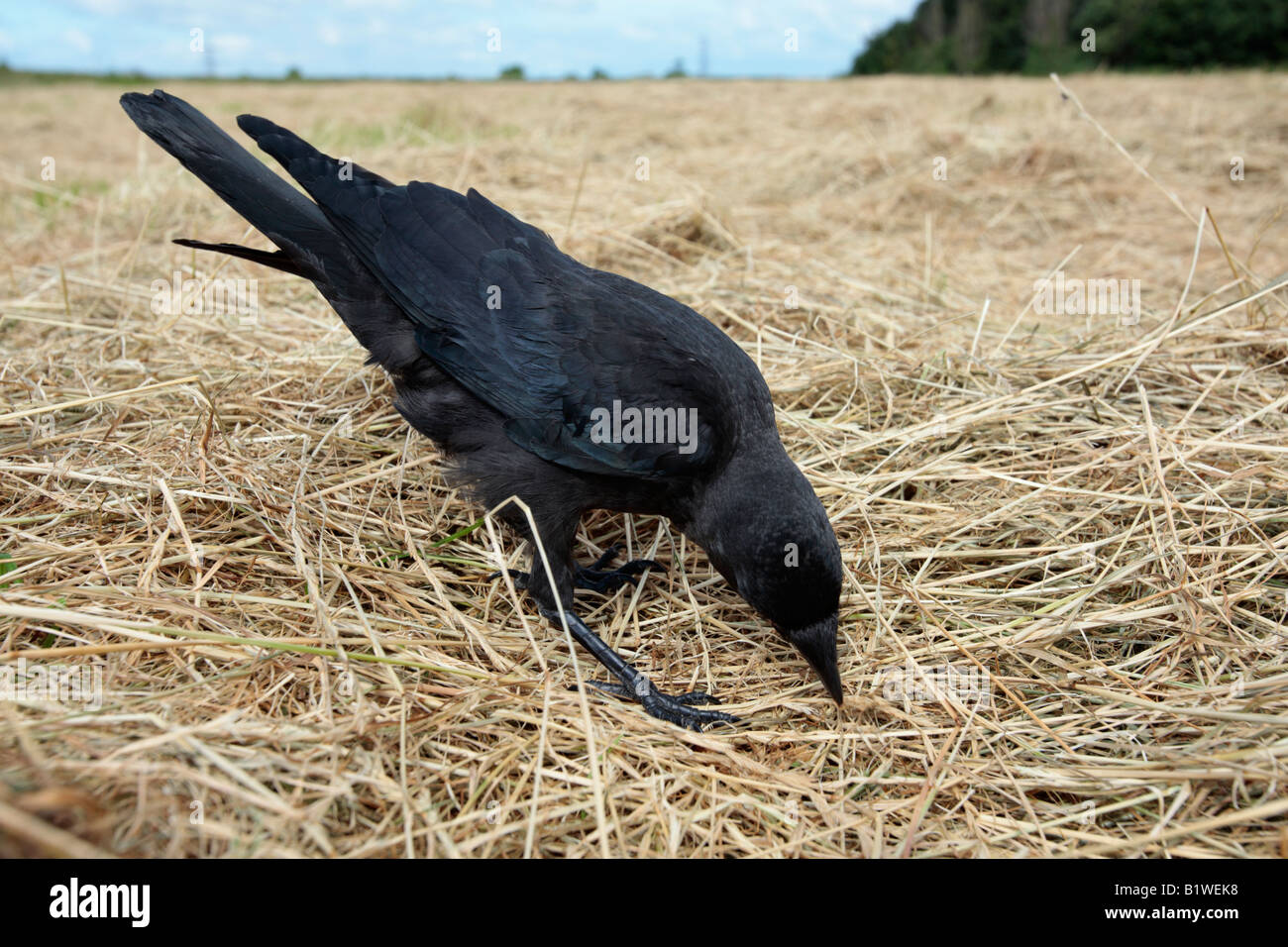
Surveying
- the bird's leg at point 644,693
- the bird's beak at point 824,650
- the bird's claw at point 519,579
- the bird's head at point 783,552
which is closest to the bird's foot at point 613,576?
the bird's claw at point 519,579

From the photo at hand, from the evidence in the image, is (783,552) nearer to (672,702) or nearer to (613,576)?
(672,702)

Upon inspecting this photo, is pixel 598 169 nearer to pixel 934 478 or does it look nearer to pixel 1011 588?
pixel 934 478

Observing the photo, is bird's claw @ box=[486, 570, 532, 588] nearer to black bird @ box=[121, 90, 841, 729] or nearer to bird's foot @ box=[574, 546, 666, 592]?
black bird @ box=[121, 90, 841, 729]

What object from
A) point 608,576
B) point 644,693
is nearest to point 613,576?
point 608,576

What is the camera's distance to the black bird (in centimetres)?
242

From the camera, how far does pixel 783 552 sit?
7.57ft

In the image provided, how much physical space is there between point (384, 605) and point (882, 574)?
1750 mm

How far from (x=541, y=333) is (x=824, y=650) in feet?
4.64

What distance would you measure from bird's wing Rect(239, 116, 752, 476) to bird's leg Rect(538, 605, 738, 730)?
0.56m

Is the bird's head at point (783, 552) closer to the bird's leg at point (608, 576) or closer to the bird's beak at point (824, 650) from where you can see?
the bird's beak at point (824, 650)

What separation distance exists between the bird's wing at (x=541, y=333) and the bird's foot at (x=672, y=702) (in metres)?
0.70

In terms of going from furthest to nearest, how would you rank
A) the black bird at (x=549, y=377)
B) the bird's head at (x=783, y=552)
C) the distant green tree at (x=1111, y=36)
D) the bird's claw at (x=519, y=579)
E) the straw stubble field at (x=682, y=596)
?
the distant green tree at (x=1111, y=36)
the bird's claw at (x=519, y=579)
the black bird at (x=549, y=377)
the bird's head at (x=783, y=552)
the straw stubble field at (x=682, y=596)

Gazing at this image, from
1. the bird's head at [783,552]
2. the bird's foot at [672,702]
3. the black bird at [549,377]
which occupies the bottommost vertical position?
the bird's foot at [672,702]

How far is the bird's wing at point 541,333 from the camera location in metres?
2.54
